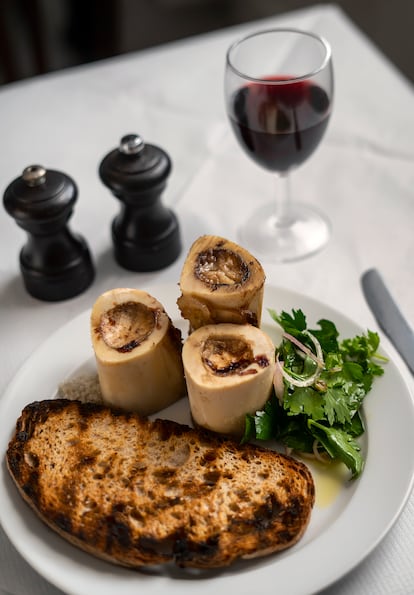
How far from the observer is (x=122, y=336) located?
112 centimetres

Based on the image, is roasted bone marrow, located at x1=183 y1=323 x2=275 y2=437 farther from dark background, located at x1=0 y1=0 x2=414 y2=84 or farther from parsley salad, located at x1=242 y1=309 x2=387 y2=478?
dark background, located at x1=0 y1=0 x2=414 y2=84

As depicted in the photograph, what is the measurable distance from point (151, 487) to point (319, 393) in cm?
28

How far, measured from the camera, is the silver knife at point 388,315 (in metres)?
1.24

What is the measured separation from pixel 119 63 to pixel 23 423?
1.26 m

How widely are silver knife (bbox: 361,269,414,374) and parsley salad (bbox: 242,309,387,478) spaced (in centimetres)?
11

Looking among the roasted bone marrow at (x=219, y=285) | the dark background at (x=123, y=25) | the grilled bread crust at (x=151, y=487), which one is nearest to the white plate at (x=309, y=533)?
the grilled bread crust at (x=151, y=487)

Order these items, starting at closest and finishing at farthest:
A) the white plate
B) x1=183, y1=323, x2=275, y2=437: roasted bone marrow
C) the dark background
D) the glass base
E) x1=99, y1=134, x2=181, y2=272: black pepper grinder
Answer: the white plate
x1=183, y1=323, x2=275, y2=437: roasted bone marrow
x1=99, y1=134, x2=181, y2=272: black pepper grinder
the glass base
the dark background

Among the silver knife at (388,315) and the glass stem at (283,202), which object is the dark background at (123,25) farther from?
the silver knife at (388,315)

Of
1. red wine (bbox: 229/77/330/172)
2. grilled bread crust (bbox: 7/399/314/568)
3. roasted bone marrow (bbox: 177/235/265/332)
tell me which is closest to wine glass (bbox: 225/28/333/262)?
red wine (bbox: 229/77/330/172)

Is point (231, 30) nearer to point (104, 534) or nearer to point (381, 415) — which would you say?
point (381, 415)

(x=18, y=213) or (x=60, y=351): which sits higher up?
(x=18, y=213)

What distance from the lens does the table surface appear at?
1.45m

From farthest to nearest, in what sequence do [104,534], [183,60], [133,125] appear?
[183,60]
[133,125]
[104,534]

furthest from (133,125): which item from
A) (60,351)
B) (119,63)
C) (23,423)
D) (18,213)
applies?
(23,423)
